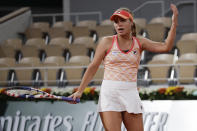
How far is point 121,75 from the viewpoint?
3197mm

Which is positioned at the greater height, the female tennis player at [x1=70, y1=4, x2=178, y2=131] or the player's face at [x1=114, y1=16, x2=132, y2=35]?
the player's face at [x1=114, y1=16, x2=132, y2=35]

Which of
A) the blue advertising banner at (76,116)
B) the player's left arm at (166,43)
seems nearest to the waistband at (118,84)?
the player's left arm at (166,43)

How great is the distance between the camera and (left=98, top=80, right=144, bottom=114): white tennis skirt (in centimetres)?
315

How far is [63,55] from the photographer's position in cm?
1000

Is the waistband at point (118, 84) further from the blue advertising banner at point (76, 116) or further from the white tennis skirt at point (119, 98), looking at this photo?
the blue advertising banner at point (76, 116)

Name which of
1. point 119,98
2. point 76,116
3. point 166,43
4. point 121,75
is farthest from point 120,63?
point 76,116

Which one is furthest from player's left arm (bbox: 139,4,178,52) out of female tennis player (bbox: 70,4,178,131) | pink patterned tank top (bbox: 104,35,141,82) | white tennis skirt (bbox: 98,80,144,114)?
white tennis skirt (bbox: 98,80,144,114)

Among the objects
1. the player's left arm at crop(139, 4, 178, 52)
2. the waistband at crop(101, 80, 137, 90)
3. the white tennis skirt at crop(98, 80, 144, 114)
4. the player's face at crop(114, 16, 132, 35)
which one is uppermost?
the player's face at crop(114, 16, 132, 35)

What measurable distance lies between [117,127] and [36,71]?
625cm

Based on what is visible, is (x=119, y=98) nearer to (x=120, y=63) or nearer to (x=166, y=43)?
(x=120, y=63)

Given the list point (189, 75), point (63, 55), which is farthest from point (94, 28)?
point (189, 75)

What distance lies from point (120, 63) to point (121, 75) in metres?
0.09

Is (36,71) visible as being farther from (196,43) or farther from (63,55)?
(196,43)

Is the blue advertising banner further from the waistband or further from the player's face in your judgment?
the player's face
